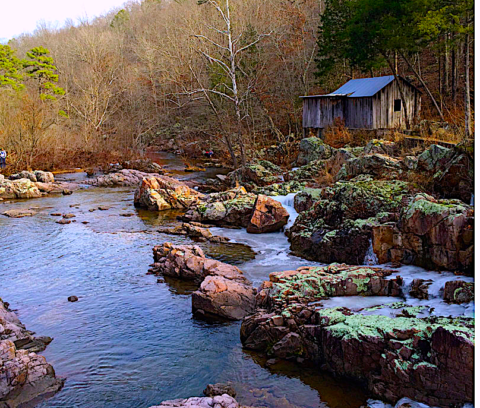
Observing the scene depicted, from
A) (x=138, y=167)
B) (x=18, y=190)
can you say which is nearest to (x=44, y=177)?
(x=18, y=190)

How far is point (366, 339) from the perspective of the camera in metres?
6.79

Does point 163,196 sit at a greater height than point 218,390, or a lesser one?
greater

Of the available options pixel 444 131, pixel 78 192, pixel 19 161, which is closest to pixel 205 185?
pixel 78 192

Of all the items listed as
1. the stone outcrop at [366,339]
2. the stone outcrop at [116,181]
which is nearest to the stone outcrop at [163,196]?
the stone outcrop at [116,181]

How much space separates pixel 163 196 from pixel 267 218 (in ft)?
19.7

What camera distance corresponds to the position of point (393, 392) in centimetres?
632

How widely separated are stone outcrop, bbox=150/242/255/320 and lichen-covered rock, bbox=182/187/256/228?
13.6 feet

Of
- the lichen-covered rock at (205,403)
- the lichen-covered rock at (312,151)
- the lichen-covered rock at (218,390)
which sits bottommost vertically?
the lichen-covered rock at (218,390)

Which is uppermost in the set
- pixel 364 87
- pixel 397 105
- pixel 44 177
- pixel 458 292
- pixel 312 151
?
pixel 364 87

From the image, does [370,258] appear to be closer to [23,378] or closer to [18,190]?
[23,378]

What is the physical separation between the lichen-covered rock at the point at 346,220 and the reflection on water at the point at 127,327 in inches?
34.7

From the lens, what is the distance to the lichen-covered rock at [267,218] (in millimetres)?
15438

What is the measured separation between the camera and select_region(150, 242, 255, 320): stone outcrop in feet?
30.5

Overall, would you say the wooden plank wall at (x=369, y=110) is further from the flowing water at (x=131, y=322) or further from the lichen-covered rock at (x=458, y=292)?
the lichen-covered rock at (x=458, y=292)
